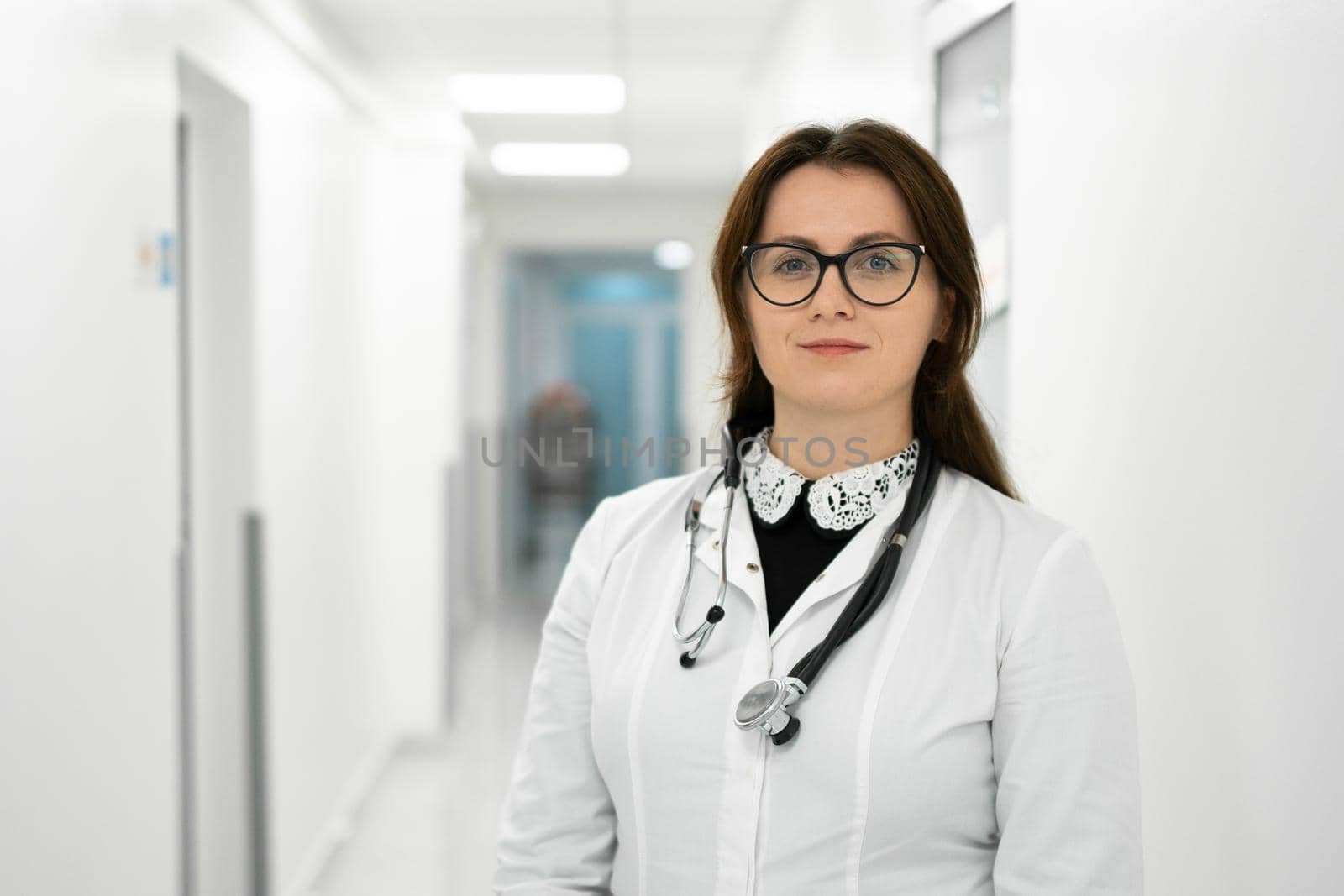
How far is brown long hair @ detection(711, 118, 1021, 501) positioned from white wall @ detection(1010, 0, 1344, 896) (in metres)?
0.23

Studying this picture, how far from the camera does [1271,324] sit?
3.62 ft

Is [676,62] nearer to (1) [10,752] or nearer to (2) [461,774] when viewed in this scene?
(2) [461,774]

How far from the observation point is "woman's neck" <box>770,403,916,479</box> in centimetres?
123

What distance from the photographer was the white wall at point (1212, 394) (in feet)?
3.42

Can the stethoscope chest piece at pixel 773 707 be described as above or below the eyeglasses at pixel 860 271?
below

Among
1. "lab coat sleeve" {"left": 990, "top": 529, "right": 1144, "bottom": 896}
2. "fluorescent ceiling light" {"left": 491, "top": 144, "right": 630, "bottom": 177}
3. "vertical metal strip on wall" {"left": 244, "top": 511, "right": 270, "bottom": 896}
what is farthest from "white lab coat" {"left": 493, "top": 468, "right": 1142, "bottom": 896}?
"fluorescent ceiling light" {"left": 491, "top": 144, "right": 630, "bottom": 177}

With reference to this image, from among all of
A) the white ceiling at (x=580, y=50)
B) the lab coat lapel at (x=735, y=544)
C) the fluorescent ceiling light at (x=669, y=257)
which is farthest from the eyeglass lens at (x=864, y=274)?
the fluorescent ceiling light at (x=669, y=257)

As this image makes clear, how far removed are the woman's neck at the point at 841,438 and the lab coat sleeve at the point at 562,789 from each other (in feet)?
0.86

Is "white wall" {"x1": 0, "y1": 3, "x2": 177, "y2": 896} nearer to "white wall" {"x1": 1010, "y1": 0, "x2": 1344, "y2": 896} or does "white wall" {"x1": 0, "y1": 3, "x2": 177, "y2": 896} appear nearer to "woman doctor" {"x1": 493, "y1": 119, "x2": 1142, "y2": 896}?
"woman doctor" {"x1": 493, "y1": 119, "x2": 1142, "y2": 896}

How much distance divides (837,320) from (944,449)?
0.23m

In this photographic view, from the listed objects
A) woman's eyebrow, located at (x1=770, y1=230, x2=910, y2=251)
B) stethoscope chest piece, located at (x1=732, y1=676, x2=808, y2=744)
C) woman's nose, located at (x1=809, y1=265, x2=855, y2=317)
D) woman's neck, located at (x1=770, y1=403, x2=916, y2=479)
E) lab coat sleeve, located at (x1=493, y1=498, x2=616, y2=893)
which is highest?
woman's eyebrow, located at (x1=770, y1=230, x2=910, y2=251)

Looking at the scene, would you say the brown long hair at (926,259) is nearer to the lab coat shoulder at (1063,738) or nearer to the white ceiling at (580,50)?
the lab coat shoulder at (1063,738)

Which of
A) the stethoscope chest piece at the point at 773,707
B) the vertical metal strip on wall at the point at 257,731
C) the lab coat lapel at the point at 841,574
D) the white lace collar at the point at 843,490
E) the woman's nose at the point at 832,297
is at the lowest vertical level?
the vertical metal strip on wall at the point at 257,731

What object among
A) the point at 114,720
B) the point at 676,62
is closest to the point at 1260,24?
the point at 114,720
